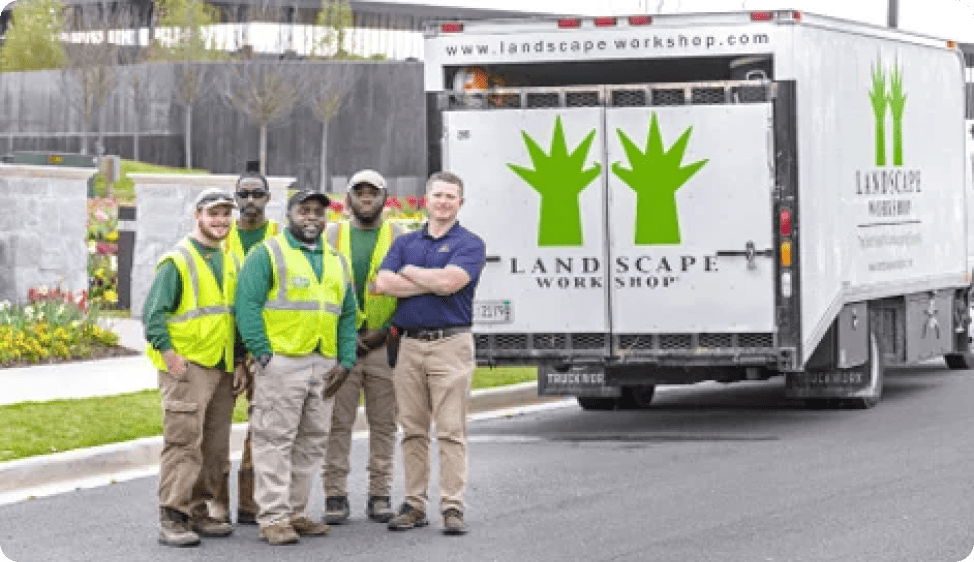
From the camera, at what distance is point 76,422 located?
15.0 metres

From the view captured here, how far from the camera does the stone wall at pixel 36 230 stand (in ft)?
76.6

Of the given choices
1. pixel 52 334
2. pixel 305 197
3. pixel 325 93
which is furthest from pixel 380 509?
pixel 325 93

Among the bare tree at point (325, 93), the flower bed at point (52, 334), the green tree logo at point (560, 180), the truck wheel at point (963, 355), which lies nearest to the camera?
the green tree logo at point (560, 180)

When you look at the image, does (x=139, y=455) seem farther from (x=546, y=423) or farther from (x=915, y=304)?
(x=915, y=304)

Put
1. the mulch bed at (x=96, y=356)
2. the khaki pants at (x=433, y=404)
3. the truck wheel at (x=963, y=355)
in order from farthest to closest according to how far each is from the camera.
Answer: the truck wheel at (x=963, y=355) → the mulch bed at (x=96, y=356) → the khaki pants at (x=433, y=404)

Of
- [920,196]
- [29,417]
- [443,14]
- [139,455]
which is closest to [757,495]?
[139,455]

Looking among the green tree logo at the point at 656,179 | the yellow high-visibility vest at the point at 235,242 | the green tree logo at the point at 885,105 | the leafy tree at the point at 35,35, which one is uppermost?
the leafy tree at the point at 35,35

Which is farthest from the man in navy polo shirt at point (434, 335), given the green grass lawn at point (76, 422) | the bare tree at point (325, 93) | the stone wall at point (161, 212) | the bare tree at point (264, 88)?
the bare tree at point (325, 93)

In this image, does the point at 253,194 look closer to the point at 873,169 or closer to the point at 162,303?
the point at 162,303

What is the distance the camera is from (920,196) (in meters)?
18.7

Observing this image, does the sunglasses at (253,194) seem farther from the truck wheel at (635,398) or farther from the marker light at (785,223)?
the truck wheel at (635,398)

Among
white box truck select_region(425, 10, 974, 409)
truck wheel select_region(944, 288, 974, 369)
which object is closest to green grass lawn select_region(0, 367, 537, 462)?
white box truck select_region(425, 10, 974, 409)

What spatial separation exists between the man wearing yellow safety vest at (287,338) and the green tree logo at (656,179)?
15.9 feet

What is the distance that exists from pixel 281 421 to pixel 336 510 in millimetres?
896
